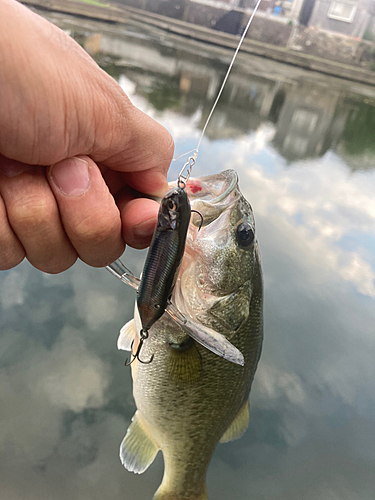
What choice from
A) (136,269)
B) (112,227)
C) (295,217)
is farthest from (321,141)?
(112,227)

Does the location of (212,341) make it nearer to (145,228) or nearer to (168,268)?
(168,268)

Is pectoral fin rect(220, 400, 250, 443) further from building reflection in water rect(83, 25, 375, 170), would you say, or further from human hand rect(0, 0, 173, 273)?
A: building reflection in water rect(83, 25, 375, 170)

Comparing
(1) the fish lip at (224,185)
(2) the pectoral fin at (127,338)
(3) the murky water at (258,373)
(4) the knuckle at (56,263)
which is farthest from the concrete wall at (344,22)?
(4) the knuckle at (56,263)

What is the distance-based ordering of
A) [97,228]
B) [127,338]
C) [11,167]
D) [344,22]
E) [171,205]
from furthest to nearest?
[344,22] < [127,338] < [97,228] < [11,167] < [171,205]

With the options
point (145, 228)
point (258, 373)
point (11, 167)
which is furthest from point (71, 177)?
point (258, 373)

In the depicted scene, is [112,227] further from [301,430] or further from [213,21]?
[213,21]

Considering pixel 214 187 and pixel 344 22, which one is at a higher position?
pixel 344 22

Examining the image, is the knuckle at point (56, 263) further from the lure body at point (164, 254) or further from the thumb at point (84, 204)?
the lure body at point (164, 254)
